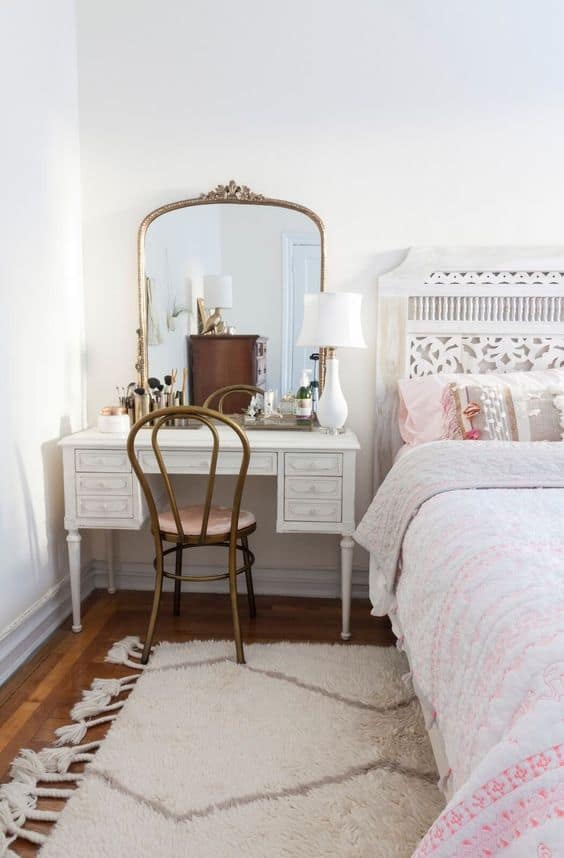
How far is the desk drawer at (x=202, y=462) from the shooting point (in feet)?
8.05

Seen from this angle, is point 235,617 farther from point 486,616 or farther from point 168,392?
point 486,616

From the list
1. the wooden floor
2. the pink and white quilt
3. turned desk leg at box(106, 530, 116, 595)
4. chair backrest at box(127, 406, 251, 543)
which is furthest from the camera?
turned desk leg at box(106, 530, 116, 595)

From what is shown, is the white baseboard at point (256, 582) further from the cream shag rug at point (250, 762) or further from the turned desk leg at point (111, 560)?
the cream shag rug at point (250, 762)

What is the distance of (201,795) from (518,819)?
1.03 m

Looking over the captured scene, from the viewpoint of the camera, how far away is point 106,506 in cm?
252

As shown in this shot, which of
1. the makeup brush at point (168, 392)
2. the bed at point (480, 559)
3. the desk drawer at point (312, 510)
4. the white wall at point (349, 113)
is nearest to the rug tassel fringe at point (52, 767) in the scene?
the desk drawer at point (312, 510)

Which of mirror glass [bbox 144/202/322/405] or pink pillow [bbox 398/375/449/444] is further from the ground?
mirror glass [bbox 144/202/322/405]

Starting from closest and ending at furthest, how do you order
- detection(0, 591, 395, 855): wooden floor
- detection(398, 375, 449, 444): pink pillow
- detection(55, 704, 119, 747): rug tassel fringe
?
detection(55, 704, 119, 747): rug tassel fringe < detection(0, 591, 395, 855): wooden floor < detection(398, 375, 449, 444): pink pillow

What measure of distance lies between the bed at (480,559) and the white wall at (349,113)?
20 cm

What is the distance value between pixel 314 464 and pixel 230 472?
1.01ft

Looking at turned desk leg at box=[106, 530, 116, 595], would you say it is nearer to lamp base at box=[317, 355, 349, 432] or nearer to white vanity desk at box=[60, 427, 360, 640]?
white vanity desk at box=[60, 427, 360, 640]

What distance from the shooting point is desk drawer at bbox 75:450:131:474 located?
8.16 feet

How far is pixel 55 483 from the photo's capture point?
267cm

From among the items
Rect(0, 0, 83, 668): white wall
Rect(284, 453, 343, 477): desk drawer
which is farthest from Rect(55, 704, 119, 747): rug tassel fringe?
Rect(284, 453, 343, 477): desk drawer
